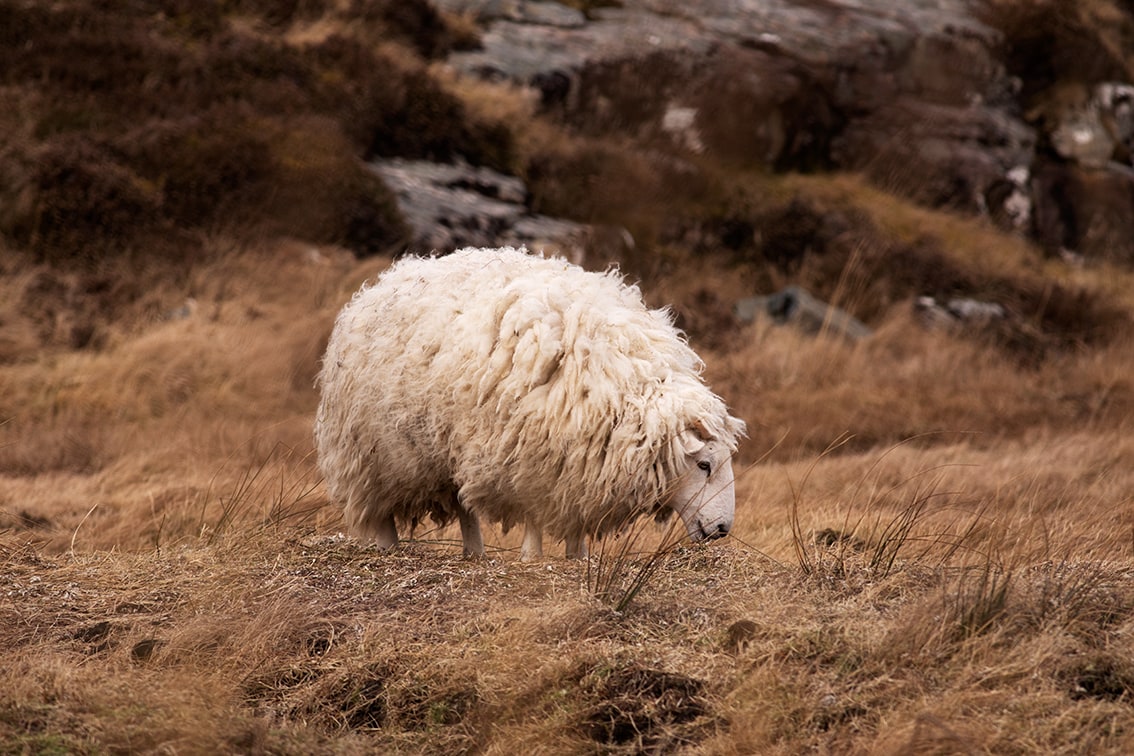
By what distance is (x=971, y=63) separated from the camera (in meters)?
21.6

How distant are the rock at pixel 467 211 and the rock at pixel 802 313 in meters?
2.17

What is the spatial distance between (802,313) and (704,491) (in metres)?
9.48

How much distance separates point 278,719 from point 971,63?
19944 millimetres

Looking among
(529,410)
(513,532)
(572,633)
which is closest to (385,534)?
(529,410)

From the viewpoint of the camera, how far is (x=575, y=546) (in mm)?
6164

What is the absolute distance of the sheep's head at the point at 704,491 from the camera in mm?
5859

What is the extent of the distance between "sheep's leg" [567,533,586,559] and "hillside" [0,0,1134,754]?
1.10 ft

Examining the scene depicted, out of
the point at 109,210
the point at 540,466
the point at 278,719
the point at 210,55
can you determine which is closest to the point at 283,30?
the point at 210,55

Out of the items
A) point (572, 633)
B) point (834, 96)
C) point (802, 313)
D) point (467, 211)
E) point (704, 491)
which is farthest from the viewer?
point (834, 96)

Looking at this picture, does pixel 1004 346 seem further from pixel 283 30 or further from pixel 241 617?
pixel 241 617

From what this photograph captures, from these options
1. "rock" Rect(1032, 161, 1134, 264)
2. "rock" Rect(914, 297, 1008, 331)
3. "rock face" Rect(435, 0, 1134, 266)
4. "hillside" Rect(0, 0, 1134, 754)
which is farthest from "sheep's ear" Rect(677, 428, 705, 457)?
"rock" Rect(1032, 161, 1134, 264)

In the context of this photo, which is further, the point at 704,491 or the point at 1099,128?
the point at 1099,128

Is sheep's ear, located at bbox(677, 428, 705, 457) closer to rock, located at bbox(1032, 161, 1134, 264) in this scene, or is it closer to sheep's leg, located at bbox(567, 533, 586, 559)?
sheep's leg, located at bbox(567, 533, 586, 559)

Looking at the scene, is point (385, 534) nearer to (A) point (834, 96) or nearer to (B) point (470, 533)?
(B) point (470, 533)
